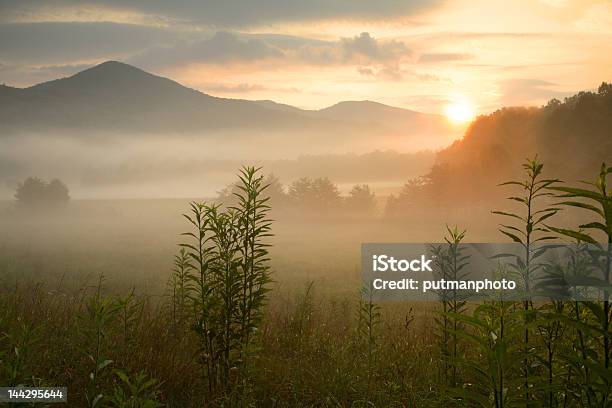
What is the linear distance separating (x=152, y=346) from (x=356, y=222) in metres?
78.6

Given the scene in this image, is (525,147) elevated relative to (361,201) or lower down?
elevated

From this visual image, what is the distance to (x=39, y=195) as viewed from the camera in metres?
115

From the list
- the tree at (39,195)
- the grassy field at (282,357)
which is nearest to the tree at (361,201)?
the tree at (39,195)

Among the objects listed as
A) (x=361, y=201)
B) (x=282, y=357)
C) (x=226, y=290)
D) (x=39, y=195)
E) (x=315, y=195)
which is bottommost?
(x=282, y=357)

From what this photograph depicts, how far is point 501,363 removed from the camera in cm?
265

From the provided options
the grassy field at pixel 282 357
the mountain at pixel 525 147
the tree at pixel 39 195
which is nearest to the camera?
the grassy field at pixel 282 357

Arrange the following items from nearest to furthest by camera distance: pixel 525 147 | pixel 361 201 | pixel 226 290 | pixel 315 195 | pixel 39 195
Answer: pixel 226 290 → pixel 525 147 → pixel 315 195 → pixel 361 201 → pixel 39 195

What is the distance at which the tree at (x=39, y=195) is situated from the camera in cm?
11406

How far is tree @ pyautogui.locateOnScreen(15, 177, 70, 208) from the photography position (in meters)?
114

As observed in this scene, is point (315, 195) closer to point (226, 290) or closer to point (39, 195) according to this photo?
point (39, 195)

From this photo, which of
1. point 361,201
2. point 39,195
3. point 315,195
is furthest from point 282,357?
point 39,195

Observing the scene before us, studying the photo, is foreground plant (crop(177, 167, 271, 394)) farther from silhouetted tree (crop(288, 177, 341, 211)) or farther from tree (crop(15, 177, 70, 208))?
tree (crop(15, 177, 70, 208))

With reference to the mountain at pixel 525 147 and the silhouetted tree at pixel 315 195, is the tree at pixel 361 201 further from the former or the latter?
the mountain at pixel 525 147

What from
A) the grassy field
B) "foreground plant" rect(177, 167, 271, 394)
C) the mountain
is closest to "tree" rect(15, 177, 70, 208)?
the mountain
